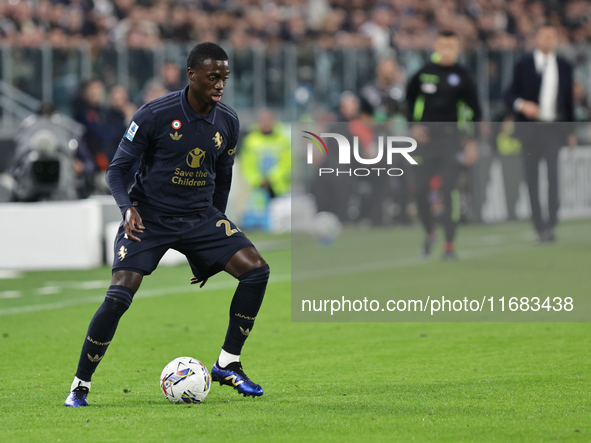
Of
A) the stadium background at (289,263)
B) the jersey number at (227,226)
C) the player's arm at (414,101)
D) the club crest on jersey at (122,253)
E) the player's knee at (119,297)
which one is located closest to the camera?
the stadium background at (289,263)

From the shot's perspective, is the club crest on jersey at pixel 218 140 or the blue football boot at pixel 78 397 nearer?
the blue football boot at pixel 78 397

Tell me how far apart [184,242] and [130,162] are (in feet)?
1.60

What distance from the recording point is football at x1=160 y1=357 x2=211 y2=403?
5.08 metres

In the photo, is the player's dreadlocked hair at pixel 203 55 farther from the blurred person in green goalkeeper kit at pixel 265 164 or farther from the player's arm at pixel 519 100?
the blurred person in green goalkeeper kit at pixel 265 164

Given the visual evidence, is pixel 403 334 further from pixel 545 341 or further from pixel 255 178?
pixel 255 178

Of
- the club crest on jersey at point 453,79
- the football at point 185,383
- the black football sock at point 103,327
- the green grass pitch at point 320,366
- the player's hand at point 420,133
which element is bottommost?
the green grass pitch at point 320,366

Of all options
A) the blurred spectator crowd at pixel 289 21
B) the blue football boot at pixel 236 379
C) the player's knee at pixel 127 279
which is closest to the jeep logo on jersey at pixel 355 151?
the blue football boot at pixel 236 379

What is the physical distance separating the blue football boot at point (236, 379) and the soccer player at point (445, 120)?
18.8 feet

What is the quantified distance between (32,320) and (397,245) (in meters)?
4.45

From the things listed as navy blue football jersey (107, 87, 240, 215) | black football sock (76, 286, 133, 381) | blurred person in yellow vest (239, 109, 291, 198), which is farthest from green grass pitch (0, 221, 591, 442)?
blurred person in yellow vest (239, 109, 291, 198)

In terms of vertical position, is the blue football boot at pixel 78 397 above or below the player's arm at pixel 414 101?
below

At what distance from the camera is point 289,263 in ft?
39.7

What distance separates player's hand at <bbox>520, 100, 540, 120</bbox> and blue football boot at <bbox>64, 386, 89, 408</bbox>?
7760mm

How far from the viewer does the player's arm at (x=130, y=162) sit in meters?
5.04
